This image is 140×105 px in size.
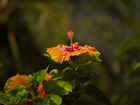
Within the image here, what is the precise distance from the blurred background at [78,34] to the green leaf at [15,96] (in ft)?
3.42

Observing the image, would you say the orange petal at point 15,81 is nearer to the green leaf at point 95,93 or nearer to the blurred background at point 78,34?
→ the green leaf at point 95,93

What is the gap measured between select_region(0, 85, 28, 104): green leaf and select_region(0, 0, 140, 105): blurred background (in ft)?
3.42

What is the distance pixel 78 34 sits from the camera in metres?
3.66

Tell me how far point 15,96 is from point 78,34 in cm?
327

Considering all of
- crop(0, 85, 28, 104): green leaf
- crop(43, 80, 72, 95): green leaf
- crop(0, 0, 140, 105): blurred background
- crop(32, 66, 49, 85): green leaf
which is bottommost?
crop(0, 0, 140, 105): blurred background

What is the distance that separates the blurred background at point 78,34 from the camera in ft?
6.93

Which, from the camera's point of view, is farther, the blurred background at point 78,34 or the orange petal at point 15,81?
the blurred background at point 78,34

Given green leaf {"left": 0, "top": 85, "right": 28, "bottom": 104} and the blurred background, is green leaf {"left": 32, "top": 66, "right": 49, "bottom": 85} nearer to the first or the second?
green leaf {"left": 0, "top": 85, "right": 28, "bottom": 104}

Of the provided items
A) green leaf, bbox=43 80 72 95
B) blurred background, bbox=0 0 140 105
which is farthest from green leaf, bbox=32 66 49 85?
blurred background, bbox=0 0 140 105

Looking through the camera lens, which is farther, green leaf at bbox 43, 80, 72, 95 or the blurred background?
the blurred background

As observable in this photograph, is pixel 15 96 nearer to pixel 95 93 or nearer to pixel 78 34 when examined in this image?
pixel 95 93

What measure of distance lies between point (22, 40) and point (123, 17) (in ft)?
6.77

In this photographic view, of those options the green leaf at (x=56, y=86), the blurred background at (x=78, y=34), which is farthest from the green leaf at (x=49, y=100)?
the blurred background at (x=78, y=34)

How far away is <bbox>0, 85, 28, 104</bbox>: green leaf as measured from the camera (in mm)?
402
